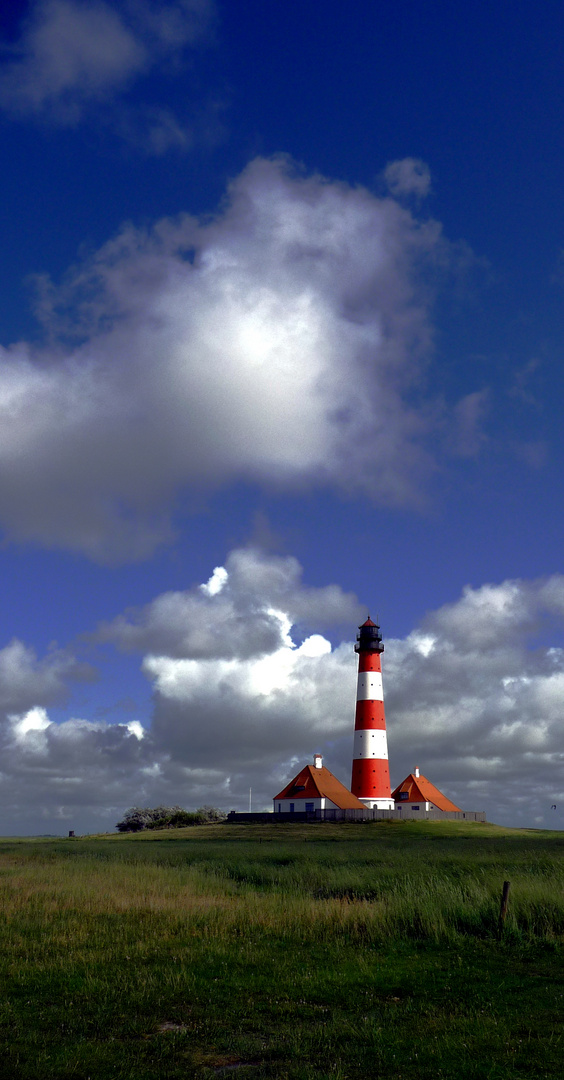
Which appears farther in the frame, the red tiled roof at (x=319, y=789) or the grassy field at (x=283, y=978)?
the red tiled roof at (x=319, y=789)

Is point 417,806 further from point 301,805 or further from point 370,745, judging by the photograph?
point 370,745

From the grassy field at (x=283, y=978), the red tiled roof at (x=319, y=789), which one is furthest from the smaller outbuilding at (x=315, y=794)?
the grassy field at (x=283, y=978)

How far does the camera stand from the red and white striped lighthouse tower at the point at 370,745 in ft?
236

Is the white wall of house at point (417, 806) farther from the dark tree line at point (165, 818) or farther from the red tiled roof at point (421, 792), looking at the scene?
the dark tree line at point (165, 818)

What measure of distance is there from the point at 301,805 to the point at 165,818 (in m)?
17.2

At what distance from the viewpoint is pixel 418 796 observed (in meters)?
86.9

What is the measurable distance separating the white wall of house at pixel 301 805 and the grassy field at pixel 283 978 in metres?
53.0

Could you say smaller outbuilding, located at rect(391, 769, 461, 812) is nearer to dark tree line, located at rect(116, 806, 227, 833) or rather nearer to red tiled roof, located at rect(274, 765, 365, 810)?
red tiled roof, located at rect(274, 765, 365, 810)

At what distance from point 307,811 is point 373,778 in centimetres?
819

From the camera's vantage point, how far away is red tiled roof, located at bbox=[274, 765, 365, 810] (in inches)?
3061

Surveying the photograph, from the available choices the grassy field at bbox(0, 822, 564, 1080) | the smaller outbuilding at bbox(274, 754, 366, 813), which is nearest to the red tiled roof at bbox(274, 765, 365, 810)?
the smaller outbuilding at bbox(274, 754, 366, 813)

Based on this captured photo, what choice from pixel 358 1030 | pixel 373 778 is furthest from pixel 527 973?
pixel 373 778

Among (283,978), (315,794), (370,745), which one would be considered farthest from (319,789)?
(283,978)

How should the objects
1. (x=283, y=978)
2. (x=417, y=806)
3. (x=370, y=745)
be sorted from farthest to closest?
(x=417, y=806), (x=370, y=745), (x=283, y=978)
